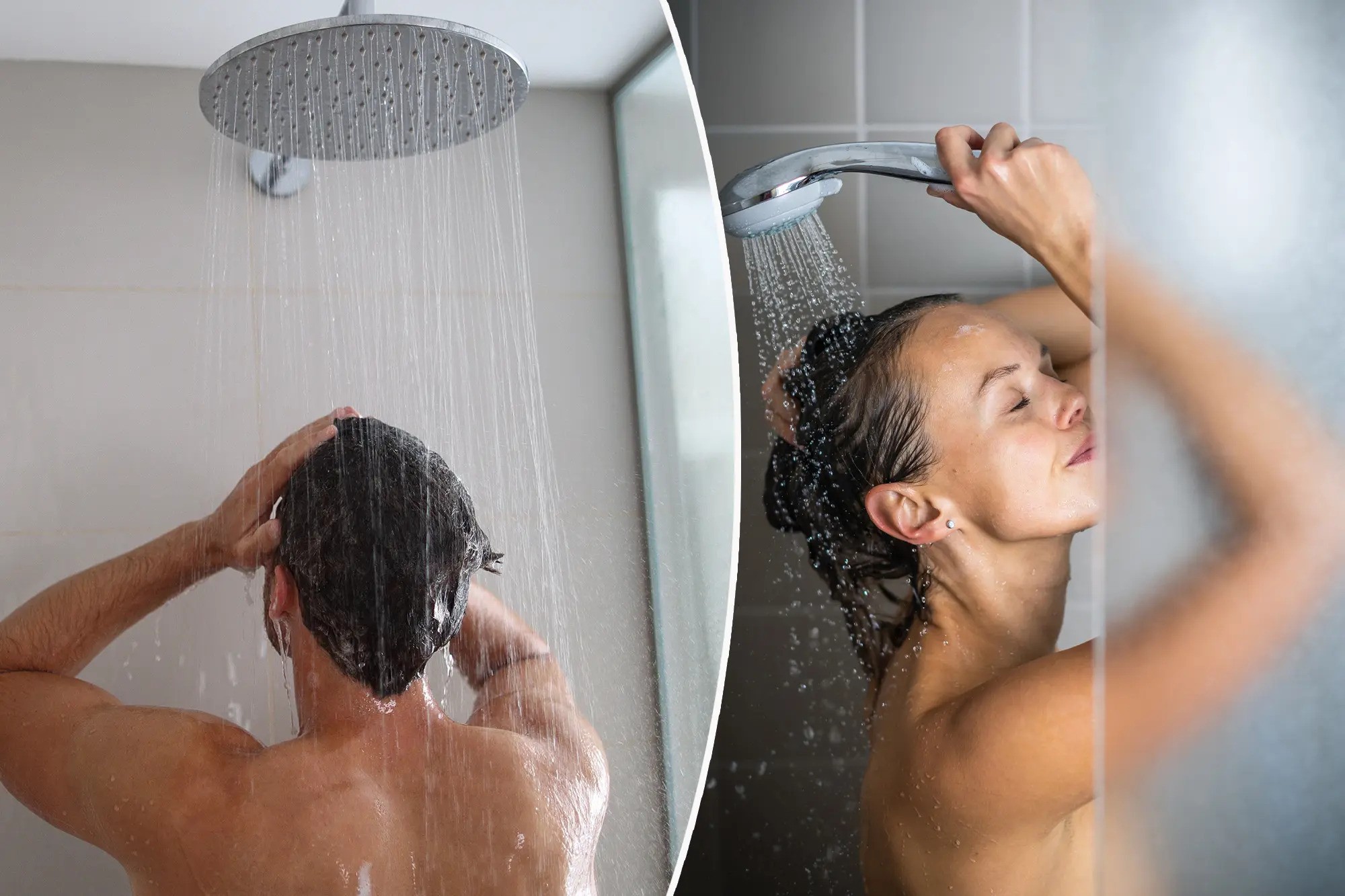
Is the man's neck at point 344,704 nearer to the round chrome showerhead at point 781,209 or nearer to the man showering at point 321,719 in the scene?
the man showering at point 321,719

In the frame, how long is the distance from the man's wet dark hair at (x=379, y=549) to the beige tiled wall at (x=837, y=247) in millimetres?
224

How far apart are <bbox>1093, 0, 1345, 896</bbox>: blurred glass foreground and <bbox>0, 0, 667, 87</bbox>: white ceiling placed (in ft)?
1.20

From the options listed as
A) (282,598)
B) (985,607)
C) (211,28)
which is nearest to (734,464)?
(985,607)

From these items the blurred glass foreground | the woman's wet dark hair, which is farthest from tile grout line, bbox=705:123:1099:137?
the blurred glass foreground

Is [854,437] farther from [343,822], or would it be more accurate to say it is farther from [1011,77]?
[343,822]

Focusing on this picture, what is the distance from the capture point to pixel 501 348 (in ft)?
1.95

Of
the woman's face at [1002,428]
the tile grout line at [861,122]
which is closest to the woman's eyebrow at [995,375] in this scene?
the woman's face at [1002,428]

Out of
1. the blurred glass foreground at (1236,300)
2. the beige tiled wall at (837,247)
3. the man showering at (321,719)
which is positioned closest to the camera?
the blurred glass foreground at (1236,300)

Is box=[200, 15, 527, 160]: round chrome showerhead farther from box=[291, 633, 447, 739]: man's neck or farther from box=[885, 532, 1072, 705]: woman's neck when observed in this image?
box=[885, 532, 1072, 705]: woman's neck

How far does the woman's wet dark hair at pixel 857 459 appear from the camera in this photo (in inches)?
25.6

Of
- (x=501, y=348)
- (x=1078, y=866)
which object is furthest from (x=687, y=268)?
(x=1078, y=866)

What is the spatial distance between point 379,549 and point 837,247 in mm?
351

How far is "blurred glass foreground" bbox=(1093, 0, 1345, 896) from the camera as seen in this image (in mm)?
279

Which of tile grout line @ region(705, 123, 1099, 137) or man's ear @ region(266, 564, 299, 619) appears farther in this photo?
tile grout line @ region(705, 123, 1099, 137)
